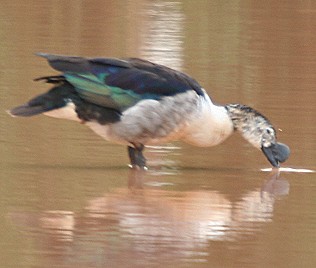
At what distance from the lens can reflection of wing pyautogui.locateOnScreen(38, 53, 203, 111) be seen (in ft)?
37.9

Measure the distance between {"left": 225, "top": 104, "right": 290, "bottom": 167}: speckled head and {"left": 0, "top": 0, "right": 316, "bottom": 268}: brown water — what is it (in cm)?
15

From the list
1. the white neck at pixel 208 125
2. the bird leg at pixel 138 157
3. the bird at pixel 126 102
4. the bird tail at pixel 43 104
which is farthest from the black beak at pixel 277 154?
the bird tail at pixel 43 104

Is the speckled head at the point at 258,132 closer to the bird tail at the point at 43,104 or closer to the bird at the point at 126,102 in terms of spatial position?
Result: the bird at the point at 126,102

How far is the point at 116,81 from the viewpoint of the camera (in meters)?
11.7

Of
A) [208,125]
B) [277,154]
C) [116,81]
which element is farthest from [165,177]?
[277,154]

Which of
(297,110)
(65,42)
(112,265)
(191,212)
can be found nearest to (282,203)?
(191,212)

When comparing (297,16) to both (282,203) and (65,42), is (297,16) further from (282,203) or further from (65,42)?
(282,203)

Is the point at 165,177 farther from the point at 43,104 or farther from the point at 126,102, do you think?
the point at 43,104

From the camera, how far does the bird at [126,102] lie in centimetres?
1156

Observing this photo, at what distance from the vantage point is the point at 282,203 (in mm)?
10758

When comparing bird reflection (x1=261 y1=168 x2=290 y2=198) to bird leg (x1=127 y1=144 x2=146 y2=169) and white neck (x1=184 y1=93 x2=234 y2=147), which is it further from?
bird leg (x1=127 y1=144 x2=146 y2=169)

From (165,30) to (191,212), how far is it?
10.0 metres

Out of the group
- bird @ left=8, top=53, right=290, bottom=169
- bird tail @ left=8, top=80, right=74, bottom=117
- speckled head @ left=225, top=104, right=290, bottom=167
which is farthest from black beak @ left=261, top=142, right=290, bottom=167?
bird tail @ left=8, top=80, right=74, bottom=117

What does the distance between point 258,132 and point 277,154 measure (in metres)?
0.29
